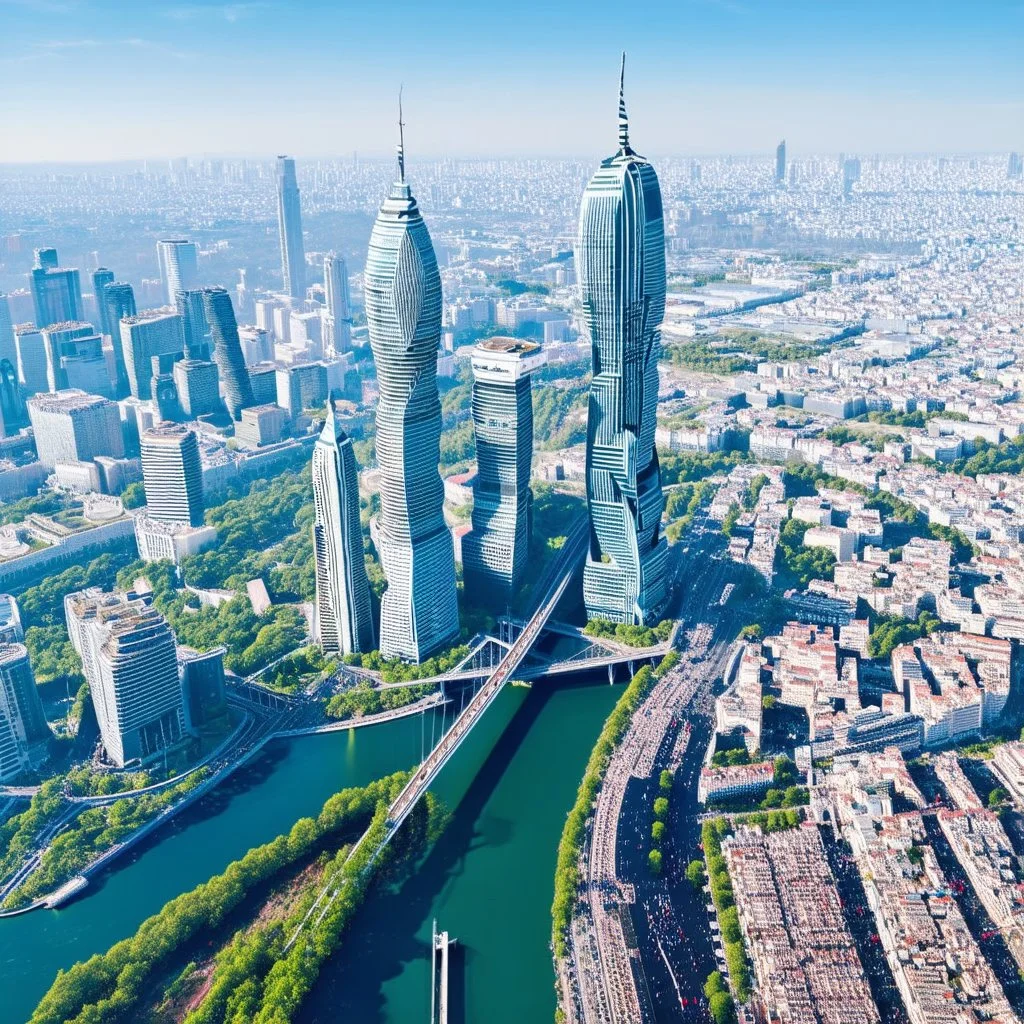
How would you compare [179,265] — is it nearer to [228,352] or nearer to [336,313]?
[336,313]

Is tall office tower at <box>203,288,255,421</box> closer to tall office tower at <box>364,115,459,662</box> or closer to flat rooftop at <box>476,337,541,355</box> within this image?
flat rooftop at <box>476,337,541,355</box>

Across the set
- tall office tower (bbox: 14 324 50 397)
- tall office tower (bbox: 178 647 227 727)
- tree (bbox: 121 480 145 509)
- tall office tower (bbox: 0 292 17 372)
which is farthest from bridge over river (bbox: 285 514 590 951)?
tall office tower (bbox: 0 292 17 372)

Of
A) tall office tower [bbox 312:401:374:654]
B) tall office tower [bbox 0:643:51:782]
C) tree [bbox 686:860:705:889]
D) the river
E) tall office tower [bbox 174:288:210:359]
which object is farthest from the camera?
tall office tower [bbox 174:288:210:359]

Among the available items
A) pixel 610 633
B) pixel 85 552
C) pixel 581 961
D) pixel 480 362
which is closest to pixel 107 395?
pixel 85 552

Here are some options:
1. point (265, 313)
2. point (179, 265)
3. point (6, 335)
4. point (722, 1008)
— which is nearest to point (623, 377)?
point (722, 1008)

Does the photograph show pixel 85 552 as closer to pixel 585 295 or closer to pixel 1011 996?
pixel 585 295
